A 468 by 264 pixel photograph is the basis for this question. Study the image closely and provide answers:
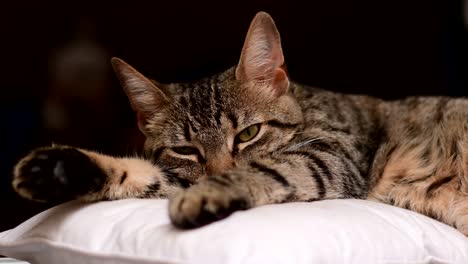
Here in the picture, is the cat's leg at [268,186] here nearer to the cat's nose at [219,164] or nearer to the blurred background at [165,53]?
the cat's nose at [219,164]

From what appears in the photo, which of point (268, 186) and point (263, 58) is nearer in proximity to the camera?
point (268, 186)

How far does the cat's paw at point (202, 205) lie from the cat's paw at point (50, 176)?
0.73 ft

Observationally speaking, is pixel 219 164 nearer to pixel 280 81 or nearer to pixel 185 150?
pixel 185 150

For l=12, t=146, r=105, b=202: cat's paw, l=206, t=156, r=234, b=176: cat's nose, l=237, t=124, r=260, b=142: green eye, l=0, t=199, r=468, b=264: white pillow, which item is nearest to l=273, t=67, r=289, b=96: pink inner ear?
l=237, t=124, r=260, b=142: green eye

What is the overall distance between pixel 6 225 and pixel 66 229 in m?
0.73

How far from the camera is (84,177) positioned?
1.14 meters

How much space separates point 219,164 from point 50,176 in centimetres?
40

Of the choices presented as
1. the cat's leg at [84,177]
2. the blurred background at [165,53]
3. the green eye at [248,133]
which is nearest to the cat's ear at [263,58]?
the green eye at [248,133]

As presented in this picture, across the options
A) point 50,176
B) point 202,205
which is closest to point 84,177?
point 50,176

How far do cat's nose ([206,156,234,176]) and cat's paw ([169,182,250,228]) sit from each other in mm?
273

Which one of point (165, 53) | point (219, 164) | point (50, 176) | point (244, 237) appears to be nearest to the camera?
point (244, 237)

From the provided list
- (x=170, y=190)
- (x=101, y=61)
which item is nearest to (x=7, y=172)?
(x=101, y=61)

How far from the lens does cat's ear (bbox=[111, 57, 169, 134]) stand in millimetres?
1414

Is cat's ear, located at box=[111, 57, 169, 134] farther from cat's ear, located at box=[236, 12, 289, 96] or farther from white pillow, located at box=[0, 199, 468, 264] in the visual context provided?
white pillow, located at box=[0, 199, 468, 264]
